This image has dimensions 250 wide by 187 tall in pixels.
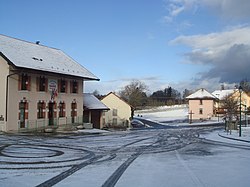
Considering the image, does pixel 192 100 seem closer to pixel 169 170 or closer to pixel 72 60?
pixel 72 60

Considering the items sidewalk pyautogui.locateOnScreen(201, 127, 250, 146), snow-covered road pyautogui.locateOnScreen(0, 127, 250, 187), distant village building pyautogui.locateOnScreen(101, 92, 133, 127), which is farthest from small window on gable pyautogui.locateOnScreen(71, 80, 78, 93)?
snow-covered road pyautogui.locateOnScreen(0, 127, 250, 187)

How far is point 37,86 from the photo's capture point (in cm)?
3938

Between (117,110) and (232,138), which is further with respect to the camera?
(117,110)

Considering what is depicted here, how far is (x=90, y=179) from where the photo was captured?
11.3 metres

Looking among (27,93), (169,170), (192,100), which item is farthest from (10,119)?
(192,100)

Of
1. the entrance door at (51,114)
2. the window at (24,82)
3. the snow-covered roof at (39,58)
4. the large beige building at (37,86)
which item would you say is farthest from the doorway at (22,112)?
the entrance door at (51,114)

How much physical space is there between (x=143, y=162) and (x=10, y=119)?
22852 mm

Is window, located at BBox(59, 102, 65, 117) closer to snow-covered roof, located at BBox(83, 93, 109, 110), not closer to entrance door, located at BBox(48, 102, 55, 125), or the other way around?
entrance door, located at BBox(48, 102, 55, 125)

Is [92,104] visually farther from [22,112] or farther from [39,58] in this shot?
[22,112]

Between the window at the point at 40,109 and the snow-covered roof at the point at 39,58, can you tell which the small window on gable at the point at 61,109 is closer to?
the window at the point at 40,109

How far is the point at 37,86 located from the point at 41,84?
937 mm

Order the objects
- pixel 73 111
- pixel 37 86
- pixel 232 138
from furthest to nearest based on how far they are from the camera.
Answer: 1. pixel 73 111
2. pixel 37 86
3. pixel 232 138

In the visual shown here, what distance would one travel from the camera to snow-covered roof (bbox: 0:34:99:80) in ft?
121

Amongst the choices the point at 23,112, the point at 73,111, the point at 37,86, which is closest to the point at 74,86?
the point at 73,111
